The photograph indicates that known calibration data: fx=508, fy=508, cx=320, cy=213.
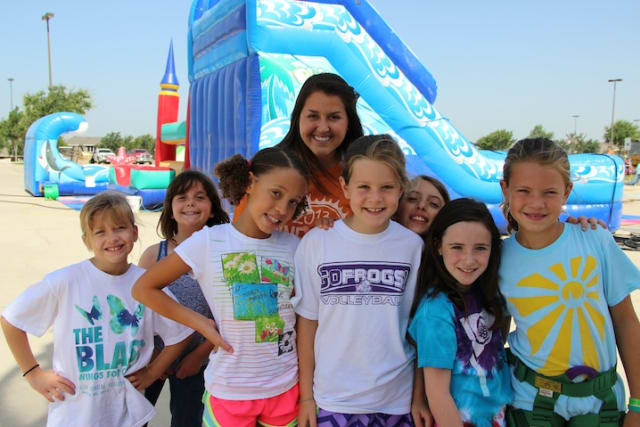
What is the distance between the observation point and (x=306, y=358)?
141 centimetres

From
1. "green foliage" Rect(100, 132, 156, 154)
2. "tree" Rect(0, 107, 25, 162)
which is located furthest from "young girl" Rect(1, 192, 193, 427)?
"green foliage" Rect(100, 132, 156, 154)

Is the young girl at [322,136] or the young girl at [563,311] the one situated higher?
the young girl at [322,136]

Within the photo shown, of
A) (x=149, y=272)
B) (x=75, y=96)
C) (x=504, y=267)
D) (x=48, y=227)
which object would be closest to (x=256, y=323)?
(x=149, y=272)

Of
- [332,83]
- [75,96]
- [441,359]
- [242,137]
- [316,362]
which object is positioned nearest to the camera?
[441,359]

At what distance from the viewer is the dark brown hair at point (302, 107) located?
1.69 m

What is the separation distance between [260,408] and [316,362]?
0.19 metres

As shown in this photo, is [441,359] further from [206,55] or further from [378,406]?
[206,55]

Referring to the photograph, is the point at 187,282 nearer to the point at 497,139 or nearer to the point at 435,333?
the point at 435,333

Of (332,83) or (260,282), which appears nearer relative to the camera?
(260,282)

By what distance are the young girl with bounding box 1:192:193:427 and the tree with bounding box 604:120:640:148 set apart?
3902 cm

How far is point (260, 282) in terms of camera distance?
1.42 m

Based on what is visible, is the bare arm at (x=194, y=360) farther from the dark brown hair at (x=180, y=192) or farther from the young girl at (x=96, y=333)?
the dark brown hair at (x=180, y=192)

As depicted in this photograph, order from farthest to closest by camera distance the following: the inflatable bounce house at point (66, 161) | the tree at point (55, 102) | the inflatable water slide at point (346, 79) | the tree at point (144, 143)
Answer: the tree at point (144, 143) < the tree at point (55, 102) < the inflatable bounce house at point (66, 161) < the inflatable water slide at point (346, 79)

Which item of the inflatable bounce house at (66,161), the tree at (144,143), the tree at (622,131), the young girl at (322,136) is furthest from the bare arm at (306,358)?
the tree at (144,143)
